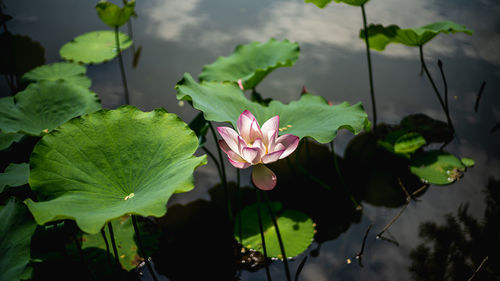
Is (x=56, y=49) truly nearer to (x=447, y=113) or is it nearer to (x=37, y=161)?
(x=37, y=161)

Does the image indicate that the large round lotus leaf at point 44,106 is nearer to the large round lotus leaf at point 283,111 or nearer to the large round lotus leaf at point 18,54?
the large round lotus leaf at point 283,111

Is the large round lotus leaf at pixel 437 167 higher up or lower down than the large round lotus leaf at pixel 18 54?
lower down

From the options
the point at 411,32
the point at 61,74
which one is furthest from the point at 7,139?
the point at 411,32

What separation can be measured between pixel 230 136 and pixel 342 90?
1.83 m

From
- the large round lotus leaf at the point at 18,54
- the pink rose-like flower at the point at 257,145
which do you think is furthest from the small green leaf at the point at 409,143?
the large round lotus leaf at the point at 18,54

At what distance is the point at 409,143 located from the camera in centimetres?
221

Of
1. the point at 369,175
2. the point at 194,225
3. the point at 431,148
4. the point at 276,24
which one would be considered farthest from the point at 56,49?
the point at 431,148

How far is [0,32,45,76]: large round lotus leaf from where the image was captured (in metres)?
3.04

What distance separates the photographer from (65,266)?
67.7 inches

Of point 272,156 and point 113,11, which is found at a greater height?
point 113,11

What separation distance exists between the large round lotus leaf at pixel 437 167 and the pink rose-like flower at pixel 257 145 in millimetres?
1338

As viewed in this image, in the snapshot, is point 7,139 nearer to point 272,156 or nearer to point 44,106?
point 44,106

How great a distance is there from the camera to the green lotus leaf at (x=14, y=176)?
1.44 m

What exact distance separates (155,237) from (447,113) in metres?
2.08
